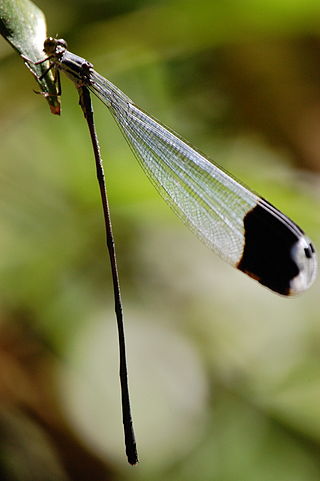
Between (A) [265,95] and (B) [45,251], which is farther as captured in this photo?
(A) [265,95]

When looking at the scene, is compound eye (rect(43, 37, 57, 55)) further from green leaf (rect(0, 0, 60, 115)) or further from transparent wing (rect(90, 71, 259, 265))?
green leaf (rect(0, 0, 60, 115))

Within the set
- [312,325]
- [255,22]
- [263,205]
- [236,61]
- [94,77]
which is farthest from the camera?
[236,61]

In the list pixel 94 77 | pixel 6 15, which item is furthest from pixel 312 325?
pixel 6 15

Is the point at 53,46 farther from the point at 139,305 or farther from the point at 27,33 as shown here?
the point at 139,305

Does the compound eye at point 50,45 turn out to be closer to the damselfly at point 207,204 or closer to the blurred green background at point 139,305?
the damselfly at point 207,204

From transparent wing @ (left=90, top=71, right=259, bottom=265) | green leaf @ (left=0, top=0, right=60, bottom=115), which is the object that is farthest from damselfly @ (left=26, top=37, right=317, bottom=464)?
green leaf @ (left=0, top=0, right=60, bottom=115)

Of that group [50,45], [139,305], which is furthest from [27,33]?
[139,305]

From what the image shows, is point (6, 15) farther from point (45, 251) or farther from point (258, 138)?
point (258, 138)
